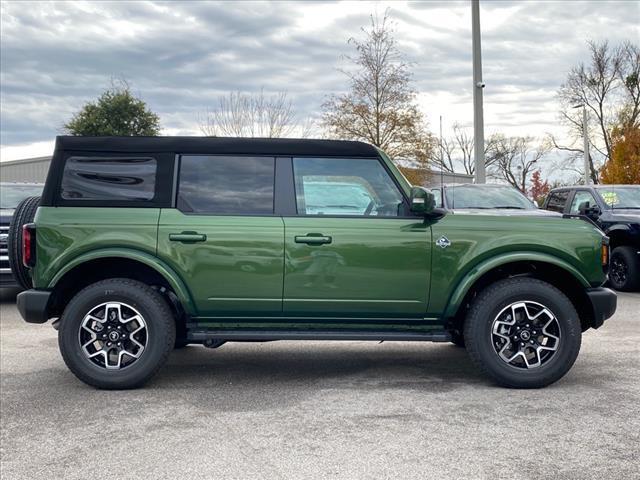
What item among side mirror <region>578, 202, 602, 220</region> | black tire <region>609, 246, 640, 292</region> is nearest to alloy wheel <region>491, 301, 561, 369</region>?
black tire <region>609, 246, 640, 292</region>

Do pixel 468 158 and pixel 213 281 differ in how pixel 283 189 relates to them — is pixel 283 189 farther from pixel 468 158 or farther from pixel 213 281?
pixel 468 158

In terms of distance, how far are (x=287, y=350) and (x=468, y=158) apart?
52646mm

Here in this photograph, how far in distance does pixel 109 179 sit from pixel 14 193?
6.54 metres

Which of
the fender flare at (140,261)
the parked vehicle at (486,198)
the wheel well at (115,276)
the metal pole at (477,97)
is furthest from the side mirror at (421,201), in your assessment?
the metal pole at (477,97)

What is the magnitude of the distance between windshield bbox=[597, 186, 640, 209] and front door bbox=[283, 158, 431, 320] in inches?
307

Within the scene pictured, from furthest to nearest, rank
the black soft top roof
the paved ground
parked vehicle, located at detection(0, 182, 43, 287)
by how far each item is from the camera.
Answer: parked vehicle, located at detection(0, 182, 43, 287), the black soft top roof, the paved ground

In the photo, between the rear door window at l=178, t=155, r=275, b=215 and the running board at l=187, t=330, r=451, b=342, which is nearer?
the running board at l=187, t=330, r=451, b=342

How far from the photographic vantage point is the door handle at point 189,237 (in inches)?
207

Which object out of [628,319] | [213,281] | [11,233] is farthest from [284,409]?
[628,319]

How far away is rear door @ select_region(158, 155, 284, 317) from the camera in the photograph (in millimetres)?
5250

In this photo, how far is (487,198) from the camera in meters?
11.0

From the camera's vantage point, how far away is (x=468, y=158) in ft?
189

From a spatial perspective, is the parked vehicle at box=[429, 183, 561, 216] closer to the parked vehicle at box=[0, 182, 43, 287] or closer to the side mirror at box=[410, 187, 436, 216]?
the side mirror at box=[410, 187, 436, 216]

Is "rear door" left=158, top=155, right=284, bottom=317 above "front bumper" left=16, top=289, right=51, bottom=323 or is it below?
above
